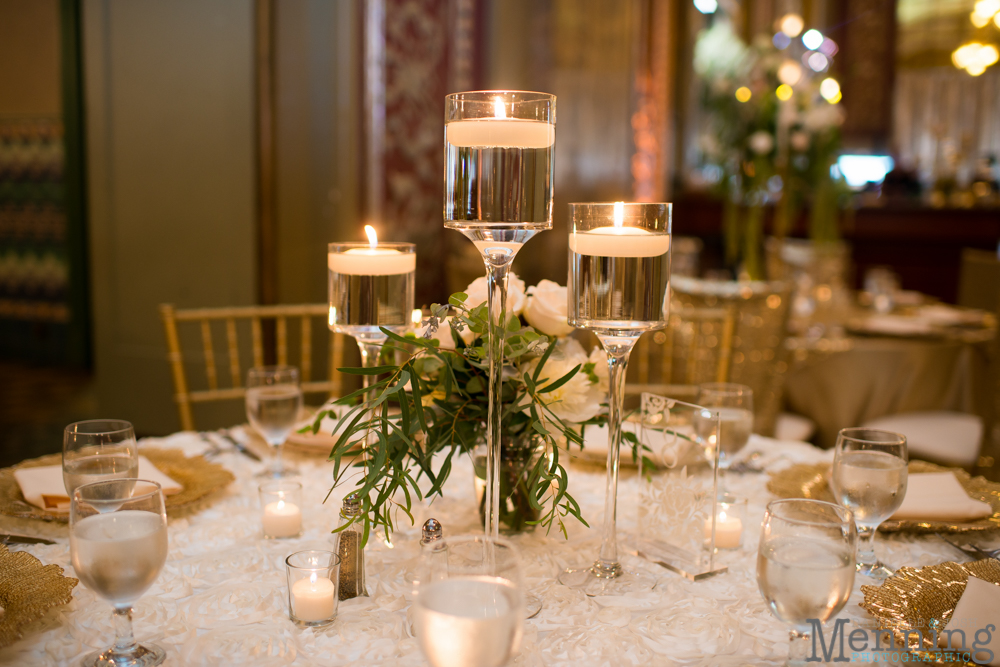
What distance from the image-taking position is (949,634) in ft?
2.30

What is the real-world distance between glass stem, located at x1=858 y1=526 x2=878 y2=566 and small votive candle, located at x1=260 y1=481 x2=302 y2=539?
0.69 meters

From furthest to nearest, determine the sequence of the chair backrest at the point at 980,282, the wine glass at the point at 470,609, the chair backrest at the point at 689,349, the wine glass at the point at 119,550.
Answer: the chair backrest at the point at 980,282 < the chair backrest at the point at 689,349 < the wine glass at the point at 119,550 < the wine glass at the point at 470,609

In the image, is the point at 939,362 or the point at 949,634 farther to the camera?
the point at 939,362

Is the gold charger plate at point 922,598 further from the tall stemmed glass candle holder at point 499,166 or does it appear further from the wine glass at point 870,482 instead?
the tall stemmed glass candle holder at point 499,166

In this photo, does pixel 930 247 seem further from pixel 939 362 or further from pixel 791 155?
pixel 939 362

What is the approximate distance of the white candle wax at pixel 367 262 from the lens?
0.95m

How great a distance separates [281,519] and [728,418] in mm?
638

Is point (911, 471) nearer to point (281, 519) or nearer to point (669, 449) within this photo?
point (669, 449)

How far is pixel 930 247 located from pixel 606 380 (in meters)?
5.59

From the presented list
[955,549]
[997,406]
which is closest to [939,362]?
[997,406]

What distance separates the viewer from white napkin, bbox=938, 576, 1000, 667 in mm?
677

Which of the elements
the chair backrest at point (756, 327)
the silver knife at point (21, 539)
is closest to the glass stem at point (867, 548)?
the silver knife at point (21, 539)

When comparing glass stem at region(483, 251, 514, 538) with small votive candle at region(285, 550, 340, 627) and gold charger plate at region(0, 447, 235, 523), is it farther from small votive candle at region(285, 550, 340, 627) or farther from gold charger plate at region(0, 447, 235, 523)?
gold charger plate at region(0, 447, 235, 523)

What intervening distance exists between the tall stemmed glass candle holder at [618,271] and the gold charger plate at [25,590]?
536 millimetres
